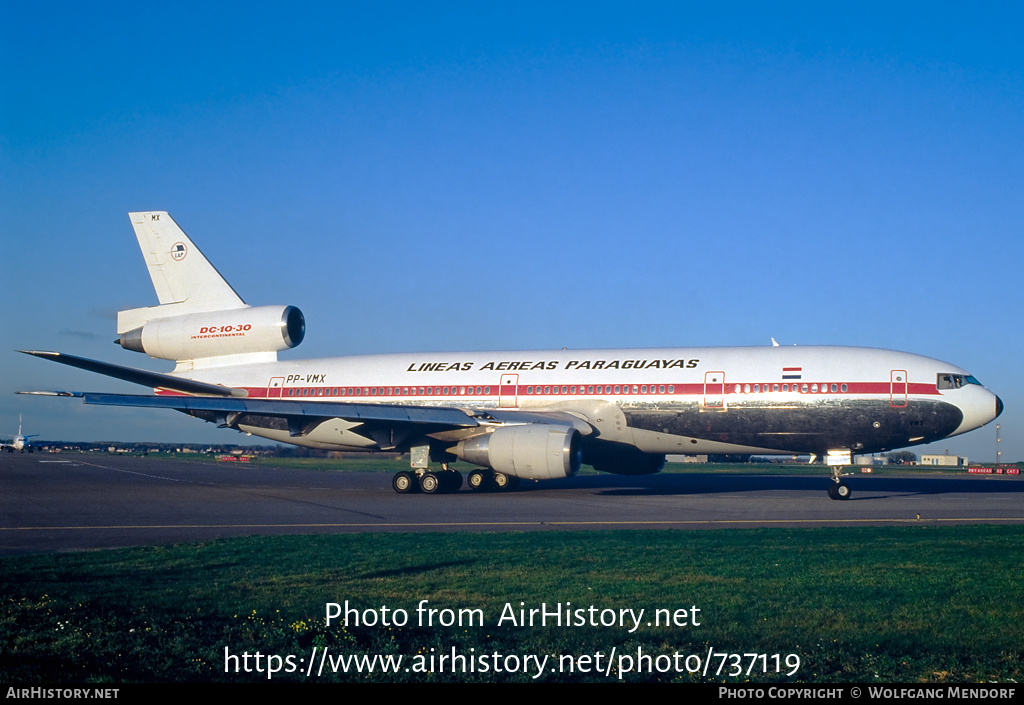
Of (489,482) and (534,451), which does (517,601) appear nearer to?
(534,451)

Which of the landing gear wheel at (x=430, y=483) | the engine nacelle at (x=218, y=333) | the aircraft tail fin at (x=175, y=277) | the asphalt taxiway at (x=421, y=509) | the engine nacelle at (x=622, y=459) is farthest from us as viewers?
the aircraft tail fin at (x=175, y=277)

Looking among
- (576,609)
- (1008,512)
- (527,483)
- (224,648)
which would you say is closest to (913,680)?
(576,609)

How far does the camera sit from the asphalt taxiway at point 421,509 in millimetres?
13617

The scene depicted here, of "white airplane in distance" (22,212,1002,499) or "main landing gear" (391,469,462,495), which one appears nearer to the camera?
"white airplane in distance" (22,212,1002,499)

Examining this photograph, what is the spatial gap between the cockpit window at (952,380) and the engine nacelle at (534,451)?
942 centimetres

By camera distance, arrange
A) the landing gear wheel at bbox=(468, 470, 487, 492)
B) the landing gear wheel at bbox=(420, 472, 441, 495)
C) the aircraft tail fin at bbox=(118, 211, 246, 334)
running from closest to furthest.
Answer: the landing gear wheel at bbox=(420, 472, 441, 495)
the landing gear wheel at bbox=(468, 470, 487, 492)
the aircraft tail fin at bbox=(118, 211, 246, 334)

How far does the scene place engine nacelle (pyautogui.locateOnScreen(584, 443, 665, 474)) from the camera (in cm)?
2377

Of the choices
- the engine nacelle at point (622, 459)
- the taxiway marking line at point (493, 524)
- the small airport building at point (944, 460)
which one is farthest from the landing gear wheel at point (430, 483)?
the small airport building at point (944, 460)

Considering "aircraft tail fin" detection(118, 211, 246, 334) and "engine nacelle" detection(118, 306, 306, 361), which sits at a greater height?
"aircraft tail fin" detection(118, 211, 246, 334)

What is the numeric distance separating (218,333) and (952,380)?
2221cm

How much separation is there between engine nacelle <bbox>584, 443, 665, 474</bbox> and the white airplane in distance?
64 millimetres

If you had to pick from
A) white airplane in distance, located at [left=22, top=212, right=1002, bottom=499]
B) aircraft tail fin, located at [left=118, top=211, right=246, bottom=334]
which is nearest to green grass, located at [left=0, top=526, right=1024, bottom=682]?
white airplane in distance, located at [left=22, top=212, right=1002, bottom=499]

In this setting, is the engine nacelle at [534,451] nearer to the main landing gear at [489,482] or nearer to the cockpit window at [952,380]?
the main landing gear at [489,482]

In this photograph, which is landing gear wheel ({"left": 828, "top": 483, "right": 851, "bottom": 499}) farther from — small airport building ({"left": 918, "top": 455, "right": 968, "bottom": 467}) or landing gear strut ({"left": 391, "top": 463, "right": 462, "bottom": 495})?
small airport building ({"left": 918, "top": 455, "right": 968, "bottom": 467})
